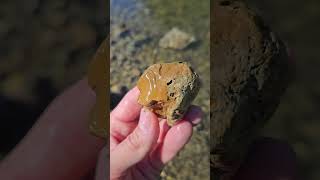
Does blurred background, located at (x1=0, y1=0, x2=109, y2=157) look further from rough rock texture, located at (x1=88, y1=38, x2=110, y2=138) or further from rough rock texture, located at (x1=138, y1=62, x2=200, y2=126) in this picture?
rough rock texture, located at (x1=138, y1=62, x2=200, y2=126)

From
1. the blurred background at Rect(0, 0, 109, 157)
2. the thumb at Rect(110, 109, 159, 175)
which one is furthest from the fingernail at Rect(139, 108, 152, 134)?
the blurred background at Rect(0, 0, 109, 157)

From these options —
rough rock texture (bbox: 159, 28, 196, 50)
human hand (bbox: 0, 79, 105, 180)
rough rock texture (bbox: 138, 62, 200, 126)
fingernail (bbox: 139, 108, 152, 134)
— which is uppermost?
rough rock texture (bbox: 159, 28, 196, 50)

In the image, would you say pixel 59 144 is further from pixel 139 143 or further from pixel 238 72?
pixel 238 72

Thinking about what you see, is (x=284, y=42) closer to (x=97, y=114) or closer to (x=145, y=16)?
(x=145, y=16)

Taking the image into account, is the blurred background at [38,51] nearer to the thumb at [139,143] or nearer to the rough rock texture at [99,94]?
the rough rock texture at [99,94]

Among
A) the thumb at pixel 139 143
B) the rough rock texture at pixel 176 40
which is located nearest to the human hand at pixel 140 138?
the thumb at pixel 139 143

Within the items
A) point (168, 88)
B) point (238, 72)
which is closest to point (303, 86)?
point (238, 72)

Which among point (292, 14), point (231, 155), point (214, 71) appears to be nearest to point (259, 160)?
point (231, 155)
